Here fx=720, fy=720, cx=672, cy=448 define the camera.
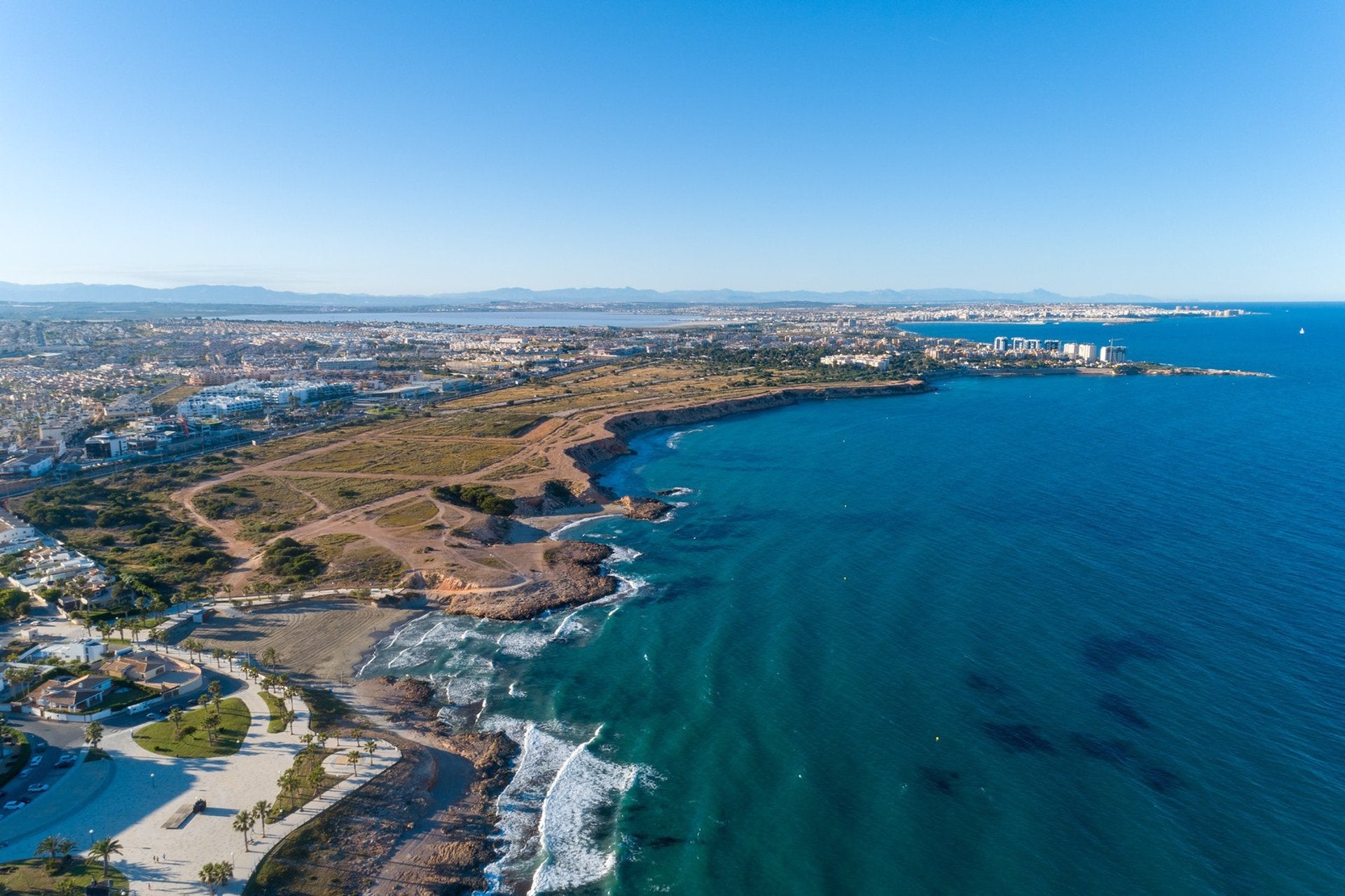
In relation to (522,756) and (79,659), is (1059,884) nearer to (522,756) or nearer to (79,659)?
(522,756)

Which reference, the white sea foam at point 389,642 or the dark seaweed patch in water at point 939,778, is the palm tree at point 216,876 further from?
the dark seaweed patch in water at point 939,778

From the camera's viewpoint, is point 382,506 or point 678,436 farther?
point 678,436

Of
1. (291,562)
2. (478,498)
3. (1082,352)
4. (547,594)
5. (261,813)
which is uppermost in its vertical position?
(1082,352)

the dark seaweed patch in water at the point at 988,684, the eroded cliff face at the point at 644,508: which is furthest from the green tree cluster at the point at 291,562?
the dark seaweed patch in water at the point at 988,684

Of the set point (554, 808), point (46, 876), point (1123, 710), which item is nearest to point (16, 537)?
point (46, 876)

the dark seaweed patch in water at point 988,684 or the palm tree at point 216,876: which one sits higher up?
the dark seaweed patch in water at point 988,684

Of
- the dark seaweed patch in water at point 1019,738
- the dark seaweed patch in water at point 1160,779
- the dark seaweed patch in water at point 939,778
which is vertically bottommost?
the dark seaweed patch in water at point 939,778

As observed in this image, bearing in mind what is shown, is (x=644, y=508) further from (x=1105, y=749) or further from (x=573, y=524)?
(x=1105, y=749)
